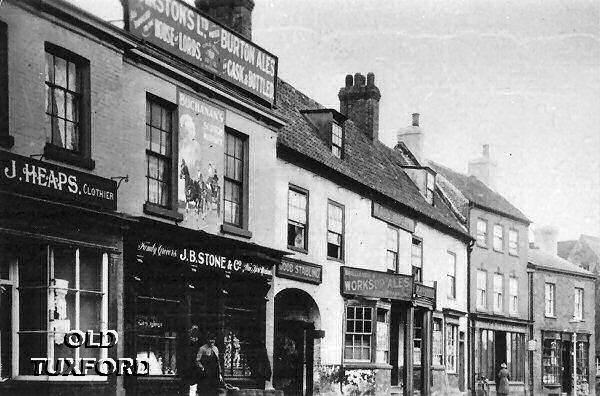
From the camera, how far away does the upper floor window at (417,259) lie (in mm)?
28469

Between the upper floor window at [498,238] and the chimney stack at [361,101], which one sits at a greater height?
the chimney stack at [361,101]

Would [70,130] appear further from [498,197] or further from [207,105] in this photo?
[498,197]

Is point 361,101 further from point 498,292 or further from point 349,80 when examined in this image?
point 498,292

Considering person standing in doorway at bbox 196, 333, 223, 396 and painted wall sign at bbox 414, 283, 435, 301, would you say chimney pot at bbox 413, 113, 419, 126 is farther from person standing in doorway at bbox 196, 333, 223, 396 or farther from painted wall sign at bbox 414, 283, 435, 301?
person standing in doorway at bbox 196, 333, 223, 396

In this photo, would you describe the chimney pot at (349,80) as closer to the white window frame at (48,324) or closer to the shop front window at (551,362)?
the shop front window at (551,362)

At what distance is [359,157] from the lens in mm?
26391

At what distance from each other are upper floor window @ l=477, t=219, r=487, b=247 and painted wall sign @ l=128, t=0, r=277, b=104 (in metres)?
19.5

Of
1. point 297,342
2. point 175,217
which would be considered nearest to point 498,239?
point 297,342

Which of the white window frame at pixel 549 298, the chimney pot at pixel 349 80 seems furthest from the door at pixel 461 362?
the chimney pot at pixel 349 80

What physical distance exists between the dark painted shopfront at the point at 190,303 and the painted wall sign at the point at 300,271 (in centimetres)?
71

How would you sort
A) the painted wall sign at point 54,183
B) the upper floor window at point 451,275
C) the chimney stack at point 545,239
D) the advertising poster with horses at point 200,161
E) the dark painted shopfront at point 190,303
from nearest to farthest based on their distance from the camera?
the painted wall sign at point 54,183, the dark painted shopfront at point 190,303, the advertising poster with horses at point 200,161, the upper floor window at point 451,275, the chimney stack at point 545,239

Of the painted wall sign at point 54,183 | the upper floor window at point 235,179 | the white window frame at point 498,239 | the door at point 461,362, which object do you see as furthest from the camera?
the white window frame at point 498,239

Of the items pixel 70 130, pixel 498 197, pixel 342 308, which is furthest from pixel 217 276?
pixel 498 197

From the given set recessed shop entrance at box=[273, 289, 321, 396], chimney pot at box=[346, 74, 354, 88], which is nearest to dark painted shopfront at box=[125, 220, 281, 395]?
recessed shop entrance at box=[273, 289, 321, 396]
